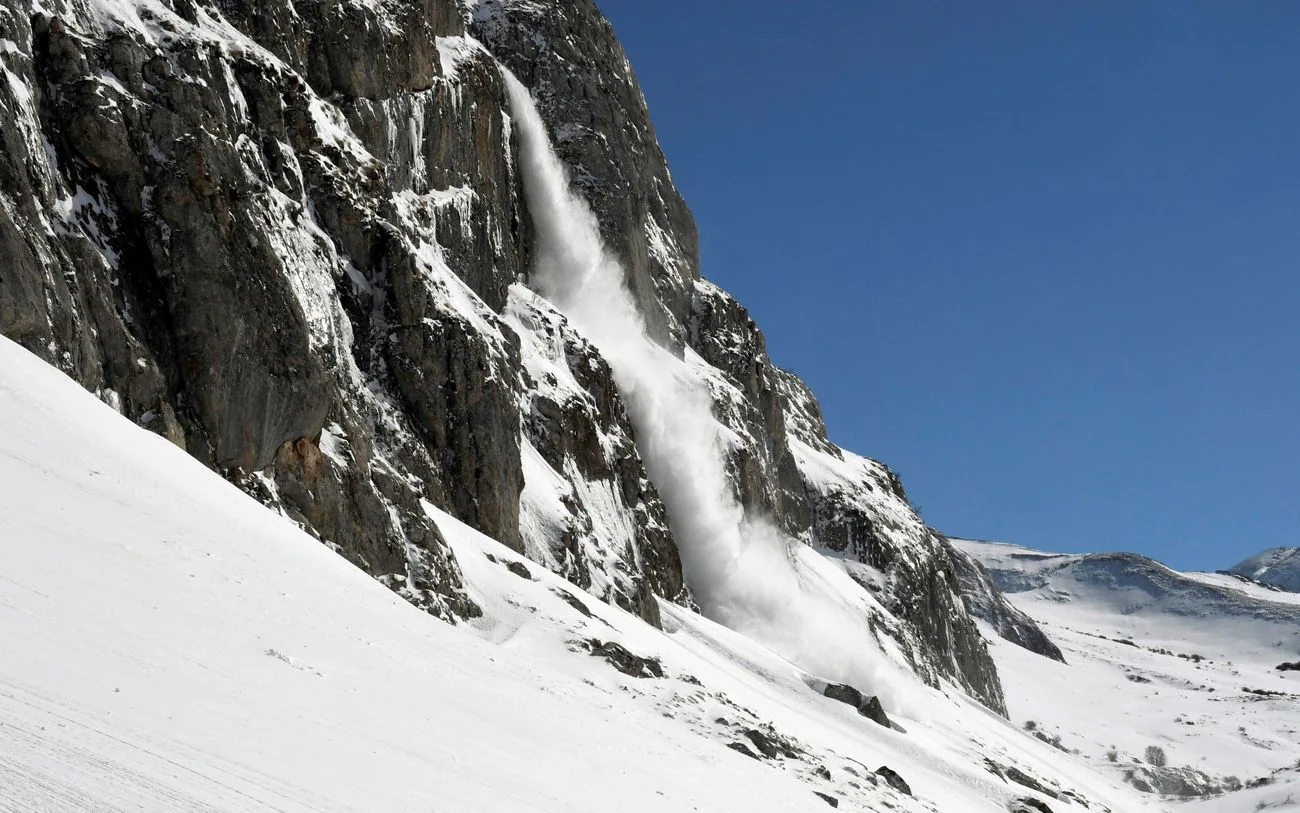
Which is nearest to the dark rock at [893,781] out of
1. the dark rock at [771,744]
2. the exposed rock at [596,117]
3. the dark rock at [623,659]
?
the dark rock at [771,744]

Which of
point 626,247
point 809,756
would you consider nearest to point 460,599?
point 809,756

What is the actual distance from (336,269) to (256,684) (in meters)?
24.3

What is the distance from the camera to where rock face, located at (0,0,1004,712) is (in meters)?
29.7

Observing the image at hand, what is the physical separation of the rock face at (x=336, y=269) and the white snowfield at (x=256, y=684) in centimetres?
431

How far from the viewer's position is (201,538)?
69.9ft

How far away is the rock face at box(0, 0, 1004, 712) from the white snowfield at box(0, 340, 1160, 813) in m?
4.31

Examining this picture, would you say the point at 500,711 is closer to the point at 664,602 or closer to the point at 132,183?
the point at 132,183

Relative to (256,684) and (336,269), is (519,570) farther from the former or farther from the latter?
(256,684)

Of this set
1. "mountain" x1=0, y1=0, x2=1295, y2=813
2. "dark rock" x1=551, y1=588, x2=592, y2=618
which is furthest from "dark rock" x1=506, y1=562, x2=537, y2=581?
"dark rock" x1=551, y1=588, x2=592, y2=618

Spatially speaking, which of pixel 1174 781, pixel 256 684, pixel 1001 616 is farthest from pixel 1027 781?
pixel 1001 616

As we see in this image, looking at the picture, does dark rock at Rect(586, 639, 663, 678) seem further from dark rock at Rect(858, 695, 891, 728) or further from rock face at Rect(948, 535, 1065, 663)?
rock face at Rect(948, 535, 1065, 663)

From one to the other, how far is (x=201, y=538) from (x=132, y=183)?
12952 millimetres

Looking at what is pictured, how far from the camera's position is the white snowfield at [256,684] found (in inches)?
493

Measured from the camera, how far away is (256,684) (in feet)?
52.3
